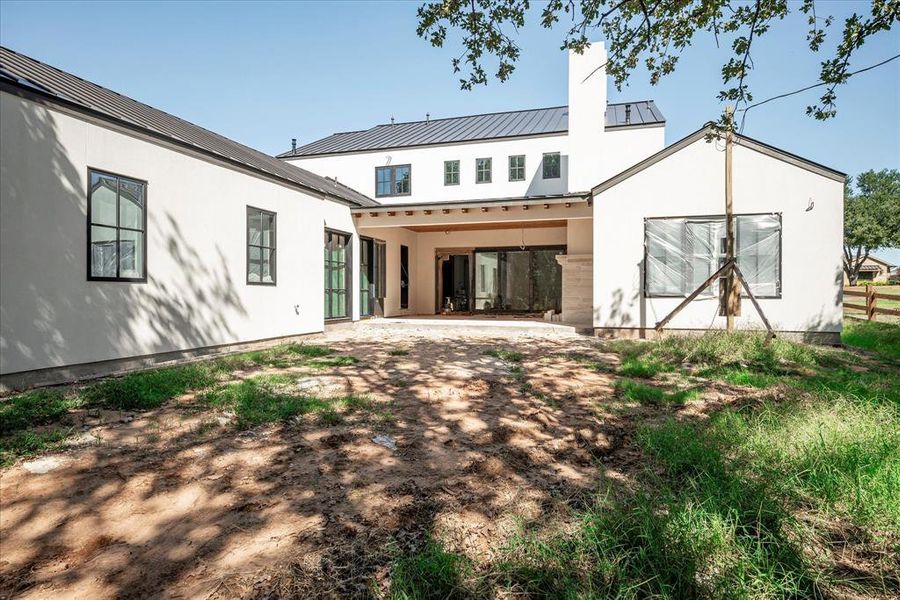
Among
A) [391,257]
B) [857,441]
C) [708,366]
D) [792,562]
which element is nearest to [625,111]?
[391,257]

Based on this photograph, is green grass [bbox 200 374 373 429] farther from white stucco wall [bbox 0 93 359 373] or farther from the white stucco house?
the white stucco house

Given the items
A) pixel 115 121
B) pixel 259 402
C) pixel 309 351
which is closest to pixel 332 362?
pixel 309 351

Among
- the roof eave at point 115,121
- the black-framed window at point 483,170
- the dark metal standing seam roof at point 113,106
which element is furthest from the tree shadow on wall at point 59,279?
the black-framed window at point 483,170

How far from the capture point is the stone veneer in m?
12.8

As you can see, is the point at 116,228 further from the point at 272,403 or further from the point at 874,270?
the point at 874,270

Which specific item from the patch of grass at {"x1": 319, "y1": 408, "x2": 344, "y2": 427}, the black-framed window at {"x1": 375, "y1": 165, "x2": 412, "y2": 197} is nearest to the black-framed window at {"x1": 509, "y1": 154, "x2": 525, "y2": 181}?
the black-framed window at {"x1": 375, "y1": 165, "x2": 412, "y2": 197}

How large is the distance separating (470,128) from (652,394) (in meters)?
17.6

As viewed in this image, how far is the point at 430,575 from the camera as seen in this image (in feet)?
6.60

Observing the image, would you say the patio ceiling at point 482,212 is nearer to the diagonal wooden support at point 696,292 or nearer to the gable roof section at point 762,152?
the gable roof section at point 762,152

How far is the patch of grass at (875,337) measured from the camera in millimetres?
8214

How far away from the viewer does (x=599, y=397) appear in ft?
16.8

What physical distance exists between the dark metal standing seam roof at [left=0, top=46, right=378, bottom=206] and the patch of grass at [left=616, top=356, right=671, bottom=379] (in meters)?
7.16

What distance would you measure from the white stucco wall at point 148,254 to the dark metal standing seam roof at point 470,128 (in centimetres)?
1036

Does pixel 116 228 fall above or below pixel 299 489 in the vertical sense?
above
